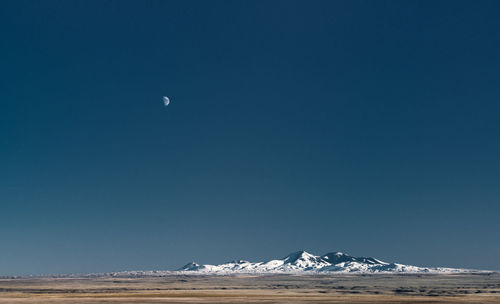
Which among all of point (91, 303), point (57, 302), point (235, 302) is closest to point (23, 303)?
point (57, 302)

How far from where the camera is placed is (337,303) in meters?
125

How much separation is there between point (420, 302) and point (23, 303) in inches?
3939

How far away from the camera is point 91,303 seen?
125 m

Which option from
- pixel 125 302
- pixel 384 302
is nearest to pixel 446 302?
pixel 384 302

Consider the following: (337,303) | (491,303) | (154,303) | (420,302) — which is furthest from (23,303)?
(491,303)

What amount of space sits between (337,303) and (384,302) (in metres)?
12.8

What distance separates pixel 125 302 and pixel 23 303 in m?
25.5

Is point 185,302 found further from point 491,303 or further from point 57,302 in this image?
point 491,303

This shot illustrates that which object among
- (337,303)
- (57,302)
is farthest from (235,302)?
(57,302)

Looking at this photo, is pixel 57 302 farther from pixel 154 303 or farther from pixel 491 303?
pixel 491 303

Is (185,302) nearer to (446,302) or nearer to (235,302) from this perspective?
(235,302)

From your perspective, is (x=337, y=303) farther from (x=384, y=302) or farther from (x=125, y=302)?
(x=125, y=302)

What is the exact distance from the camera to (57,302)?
132 metres

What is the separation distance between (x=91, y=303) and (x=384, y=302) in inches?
2876
